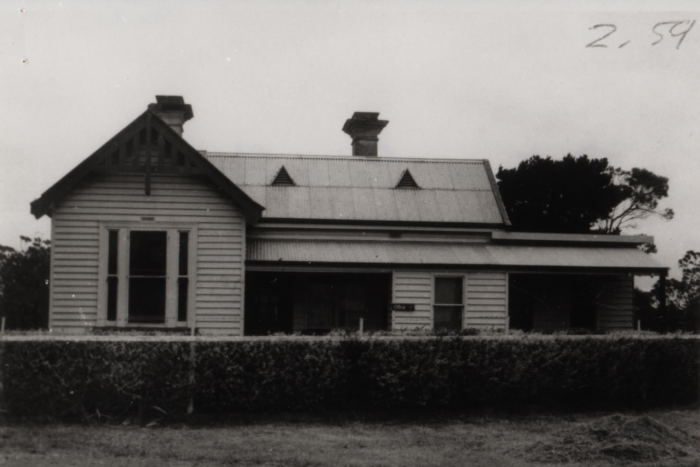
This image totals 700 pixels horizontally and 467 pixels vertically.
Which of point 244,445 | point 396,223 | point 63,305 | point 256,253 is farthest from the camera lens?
point 396,223

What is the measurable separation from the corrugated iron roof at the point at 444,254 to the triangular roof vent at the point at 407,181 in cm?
226

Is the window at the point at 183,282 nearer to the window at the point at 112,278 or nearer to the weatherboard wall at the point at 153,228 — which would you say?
the weatherboard wall at the point at 153,228

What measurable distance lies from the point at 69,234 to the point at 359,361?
739cm

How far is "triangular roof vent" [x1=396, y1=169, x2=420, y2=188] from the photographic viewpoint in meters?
23.0

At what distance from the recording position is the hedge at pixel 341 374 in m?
12.9

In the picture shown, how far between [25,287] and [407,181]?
12787mm

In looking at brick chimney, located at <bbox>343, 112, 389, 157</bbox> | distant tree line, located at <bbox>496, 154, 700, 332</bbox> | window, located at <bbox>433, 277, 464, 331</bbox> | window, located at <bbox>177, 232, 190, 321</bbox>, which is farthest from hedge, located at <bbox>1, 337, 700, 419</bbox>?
distant tree line, located at <bbox>496, 154, 700, 332</bbox>

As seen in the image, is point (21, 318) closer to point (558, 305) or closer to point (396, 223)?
point (396, 223)

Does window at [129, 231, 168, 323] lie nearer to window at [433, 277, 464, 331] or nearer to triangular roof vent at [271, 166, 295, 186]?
triangular roof vent at [271, 166, 295, 186]

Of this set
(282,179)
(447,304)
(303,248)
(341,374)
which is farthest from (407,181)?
(341,374)

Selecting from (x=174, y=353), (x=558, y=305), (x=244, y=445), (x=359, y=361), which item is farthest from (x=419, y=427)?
(x=558, y=305)

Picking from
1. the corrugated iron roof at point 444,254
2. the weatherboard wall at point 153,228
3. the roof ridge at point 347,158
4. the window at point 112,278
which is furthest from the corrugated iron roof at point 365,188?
the window at point 112,278

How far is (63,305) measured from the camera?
17.1 metres

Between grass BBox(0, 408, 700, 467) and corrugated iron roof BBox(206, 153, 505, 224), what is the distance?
29.4 ft
